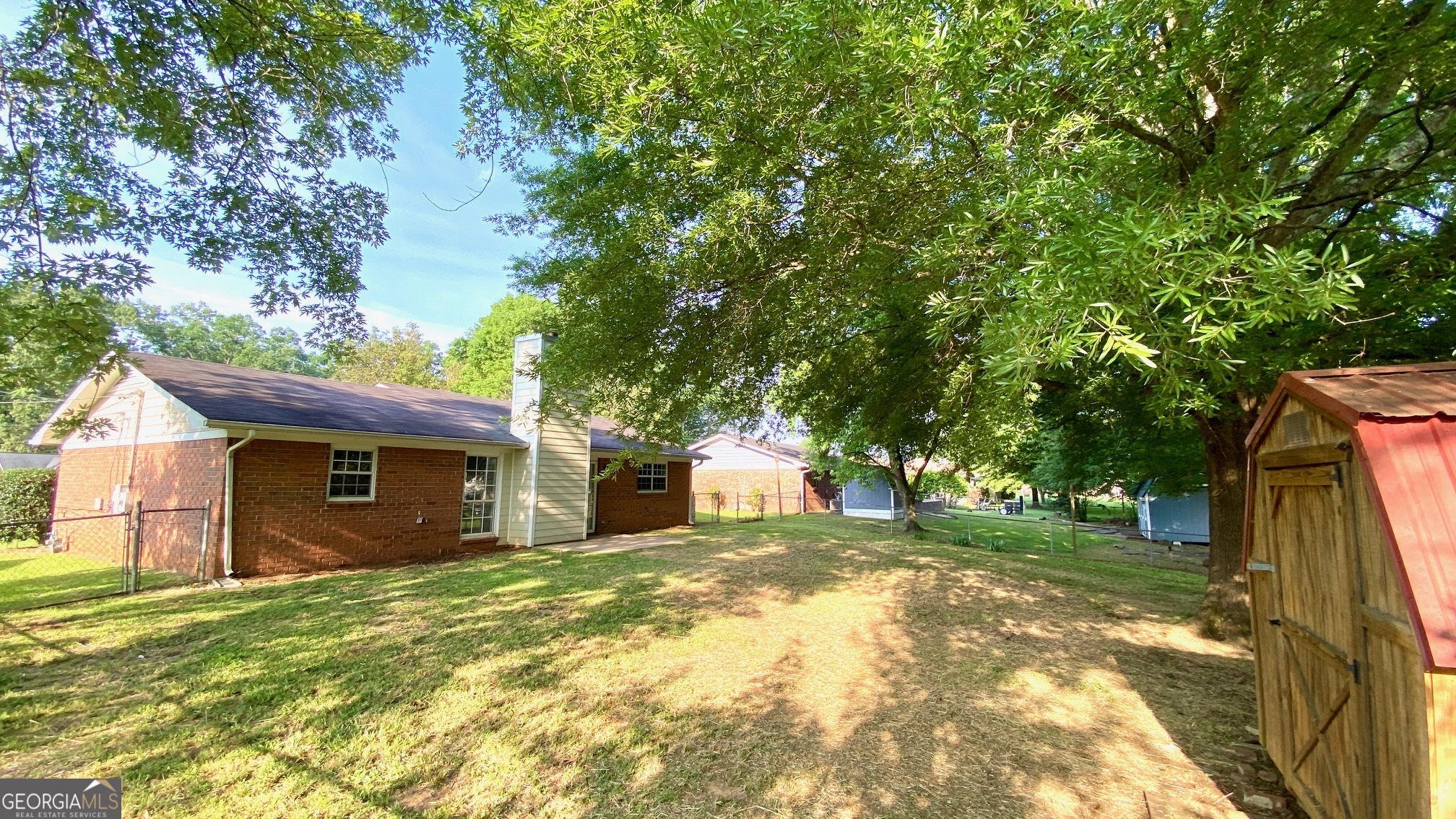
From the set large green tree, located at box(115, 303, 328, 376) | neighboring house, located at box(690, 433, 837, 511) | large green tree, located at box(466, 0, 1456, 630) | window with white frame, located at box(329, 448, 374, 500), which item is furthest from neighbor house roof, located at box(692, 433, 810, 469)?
large green tree, located at box(115, 303, 328, 376)

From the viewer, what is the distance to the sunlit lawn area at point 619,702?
324 centimetres

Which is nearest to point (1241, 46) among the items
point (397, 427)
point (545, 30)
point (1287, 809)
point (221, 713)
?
point (545, 30)

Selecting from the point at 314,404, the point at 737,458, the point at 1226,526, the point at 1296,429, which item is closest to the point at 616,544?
the point at 314,404

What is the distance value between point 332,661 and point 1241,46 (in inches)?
327

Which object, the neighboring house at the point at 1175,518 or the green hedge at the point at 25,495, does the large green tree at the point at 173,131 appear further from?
the neighboring house at the point at 1175,518

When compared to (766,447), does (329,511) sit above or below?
below

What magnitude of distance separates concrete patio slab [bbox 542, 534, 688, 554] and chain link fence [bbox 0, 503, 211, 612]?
228 inches

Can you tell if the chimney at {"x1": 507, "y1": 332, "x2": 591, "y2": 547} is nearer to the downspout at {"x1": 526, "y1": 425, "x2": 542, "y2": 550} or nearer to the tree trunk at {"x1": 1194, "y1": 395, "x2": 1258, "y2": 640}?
the downspout at {"x1": 526, "y1": 425, "x2": 542, "y2": 550}

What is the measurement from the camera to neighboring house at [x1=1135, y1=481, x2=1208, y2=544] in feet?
60.0

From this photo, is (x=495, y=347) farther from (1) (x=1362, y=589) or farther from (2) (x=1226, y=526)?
(1) (x=1362, y=589)

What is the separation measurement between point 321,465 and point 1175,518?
81.5 ft

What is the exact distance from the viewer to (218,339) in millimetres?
51188

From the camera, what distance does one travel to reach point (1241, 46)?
3.30 m

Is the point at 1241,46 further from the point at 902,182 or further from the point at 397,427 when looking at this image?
the point at 397,427
